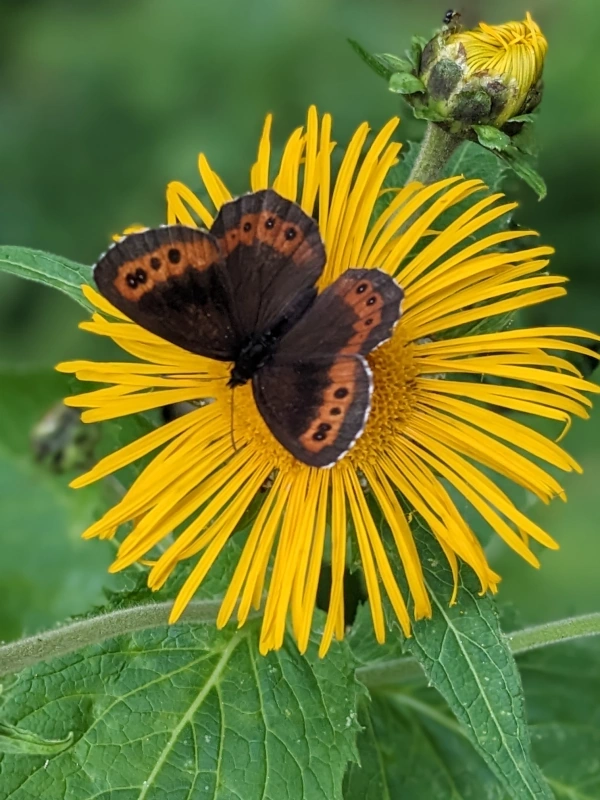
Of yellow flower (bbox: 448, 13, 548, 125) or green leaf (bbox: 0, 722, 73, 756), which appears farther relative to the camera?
yellow flower (bbox: 448, 13, 548, 125)

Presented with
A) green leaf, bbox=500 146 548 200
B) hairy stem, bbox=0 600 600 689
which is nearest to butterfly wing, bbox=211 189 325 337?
green leaf, bbox=500 146 548 200

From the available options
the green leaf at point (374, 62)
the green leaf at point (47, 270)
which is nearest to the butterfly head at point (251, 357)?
the green leaf at point (47, 270)

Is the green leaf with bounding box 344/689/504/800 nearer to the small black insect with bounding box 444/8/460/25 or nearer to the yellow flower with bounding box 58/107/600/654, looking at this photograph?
the yellow flower with bounding box 58/107/600/654

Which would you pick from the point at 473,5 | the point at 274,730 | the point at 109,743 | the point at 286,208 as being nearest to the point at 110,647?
the point at 109,743

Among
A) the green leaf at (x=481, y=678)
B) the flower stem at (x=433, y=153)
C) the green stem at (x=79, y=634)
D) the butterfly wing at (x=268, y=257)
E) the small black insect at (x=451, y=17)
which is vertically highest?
the small black insect at (x=451, y=17)

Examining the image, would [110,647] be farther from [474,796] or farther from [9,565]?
[9,565]

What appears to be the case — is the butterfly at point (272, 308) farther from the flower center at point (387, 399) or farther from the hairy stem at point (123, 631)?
the hairy stem at point (123, 631)

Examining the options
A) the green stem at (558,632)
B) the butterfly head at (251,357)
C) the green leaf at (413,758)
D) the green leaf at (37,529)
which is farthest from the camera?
the green leaf at (37,529)

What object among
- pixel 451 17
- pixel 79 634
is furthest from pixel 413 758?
pixel 451 17
